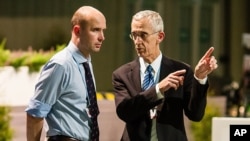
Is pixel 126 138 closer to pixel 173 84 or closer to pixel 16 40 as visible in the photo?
pixel 173 84

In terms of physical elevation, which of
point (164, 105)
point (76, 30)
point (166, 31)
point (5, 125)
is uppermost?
point (76, 30)

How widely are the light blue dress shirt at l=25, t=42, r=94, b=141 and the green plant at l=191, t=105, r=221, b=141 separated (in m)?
2.60

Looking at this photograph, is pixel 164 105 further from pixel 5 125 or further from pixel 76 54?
pixel 5 125

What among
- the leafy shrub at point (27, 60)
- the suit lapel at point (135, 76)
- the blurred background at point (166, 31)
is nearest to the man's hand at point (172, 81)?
the suit lapel at point (135, 76)

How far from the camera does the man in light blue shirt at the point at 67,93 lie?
2230 millimetres

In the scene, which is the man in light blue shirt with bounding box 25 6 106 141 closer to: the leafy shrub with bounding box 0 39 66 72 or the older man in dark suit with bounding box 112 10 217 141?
the older man in dark suit with bounding box 112 10 217 141

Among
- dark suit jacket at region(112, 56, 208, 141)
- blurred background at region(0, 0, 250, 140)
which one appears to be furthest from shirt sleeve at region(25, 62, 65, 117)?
blurred background at region(0, 0, 250, 140)

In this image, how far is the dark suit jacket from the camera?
7.36ft

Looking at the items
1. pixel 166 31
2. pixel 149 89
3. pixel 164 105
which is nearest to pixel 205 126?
pixel 164 105

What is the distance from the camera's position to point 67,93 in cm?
226

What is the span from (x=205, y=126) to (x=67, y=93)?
2894 millimetres

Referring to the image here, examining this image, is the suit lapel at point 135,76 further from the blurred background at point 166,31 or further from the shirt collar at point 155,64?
the blurred background at point 166,31

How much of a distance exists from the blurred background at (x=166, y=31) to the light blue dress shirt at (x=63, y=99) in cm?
427

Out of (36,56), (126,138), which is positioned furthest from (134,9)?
(126,138)
